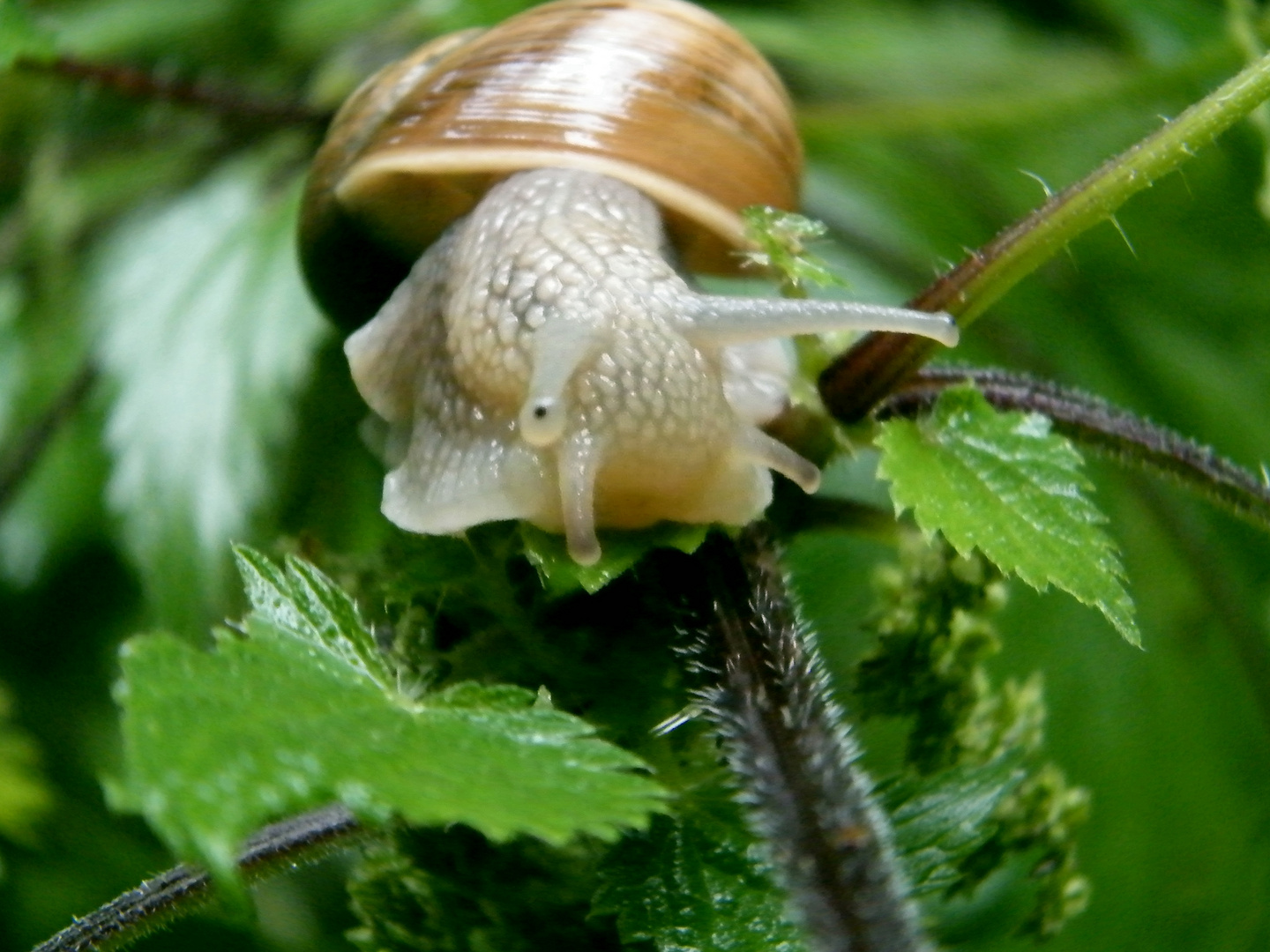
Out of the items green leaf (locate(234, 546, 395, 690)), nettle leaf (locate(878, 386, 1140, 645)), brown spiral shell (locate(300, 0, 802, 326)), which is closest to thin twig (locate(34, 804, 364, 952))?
green leaf (locate(234, 546, 395, 690))

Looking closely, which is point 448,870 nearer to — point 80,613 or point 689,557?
point 689,557

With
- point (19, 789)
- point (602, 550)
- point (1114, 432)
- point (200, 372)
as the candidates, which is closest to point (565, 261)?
point (602, 550)

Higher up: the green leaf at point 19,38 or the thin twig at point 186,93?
the green leaf at point 19,38

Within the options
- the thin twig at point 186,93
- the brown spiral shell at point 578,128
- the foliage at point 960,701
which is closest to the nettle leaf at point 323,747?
the foliage at point 960,701

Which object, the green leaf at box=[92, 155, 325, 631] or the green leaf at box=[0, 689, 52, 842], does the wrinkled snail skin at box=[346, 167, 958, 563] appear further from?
the green leaf at box=[0, 689, 52, 842]

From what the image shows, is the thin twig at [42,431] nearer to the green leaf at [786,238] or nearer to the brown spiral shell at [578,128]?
the brown spiral shell at [578,128]

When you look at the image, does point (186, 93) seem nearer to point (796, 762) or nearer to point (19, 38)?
point (19, 38)

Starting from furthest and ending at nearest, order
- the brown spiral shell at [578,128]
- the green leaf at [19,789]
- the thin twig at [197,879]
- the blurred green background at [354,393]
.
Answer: the blurred green background at [354,393] < the green leaf at [19,789] < the brown spiral shell at [578,128] < the thin twig at [197,879]
